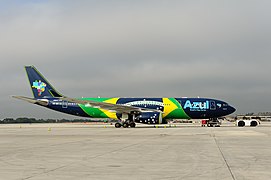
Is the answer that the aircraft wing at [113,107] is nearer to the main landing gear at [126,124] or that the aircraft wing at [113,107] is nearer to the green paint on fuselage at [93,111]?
the main landing gear at [126,124]

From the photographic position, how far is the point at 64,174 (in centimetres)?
851

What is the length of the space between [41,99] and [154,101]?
1587cm

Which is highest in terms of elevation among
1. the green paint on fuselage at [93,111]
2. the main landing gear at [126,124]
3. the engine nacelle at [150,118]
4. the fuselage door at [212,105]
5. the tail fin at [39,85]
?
the tail fin at [39,85]

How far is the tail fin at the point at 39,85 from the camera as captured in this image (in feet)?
162

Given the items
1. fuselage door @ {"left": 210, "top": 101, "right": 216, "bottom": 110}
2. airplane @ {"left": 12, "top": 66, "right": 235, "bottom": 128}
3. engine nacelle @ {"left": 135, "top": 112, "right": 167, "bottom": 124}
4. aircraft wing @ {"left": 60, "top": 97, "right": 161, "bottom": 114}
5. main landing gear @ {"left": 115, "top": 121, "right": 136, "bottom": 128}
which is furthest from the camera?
fuselage door @ {"left": 210, "top": 101, "right": 216, "bottom": 110}

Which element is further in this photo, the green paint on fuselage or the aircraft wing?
the green paint on fuselage

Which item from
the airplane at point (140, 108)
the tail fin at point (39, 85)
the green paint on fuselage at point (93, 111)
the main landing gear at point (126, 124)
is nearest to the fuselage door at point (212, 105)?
the airplane at point (140, 108)

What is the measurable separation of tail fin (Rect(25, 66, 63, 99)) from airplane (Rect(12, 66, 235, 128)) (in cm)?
46

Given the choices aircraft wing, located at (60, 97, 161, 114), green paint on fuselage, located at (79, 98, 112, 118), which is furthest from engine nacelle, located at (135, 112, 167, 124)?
green paint on fuselage, located at (79, 98, 112, 118)

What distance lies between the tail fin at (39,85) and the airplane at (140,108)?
0.46 m

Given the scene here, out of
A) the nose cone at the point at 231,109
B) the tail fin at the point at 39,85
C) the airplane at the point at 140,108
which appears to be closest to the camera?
the airplane at the point at 140,108

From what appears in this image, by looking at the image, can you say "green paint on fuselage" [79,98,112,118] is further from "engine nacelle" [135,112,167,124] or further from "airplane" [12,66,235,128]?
"engine nacelle" [135,112,167,124]

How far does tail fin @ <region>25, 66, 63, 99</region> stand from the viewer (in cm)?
4931

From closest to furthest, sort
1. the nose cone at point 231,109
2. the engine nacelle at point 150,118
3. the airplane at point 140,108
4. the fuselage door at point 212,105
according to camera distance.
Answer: the engine nacelle at point 150,118, the airplane at point 140,108, the fuselage door at point 212,105, the nose cone at point 231,109
